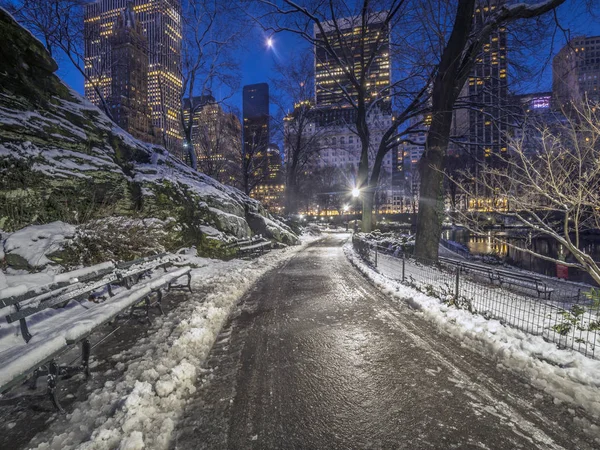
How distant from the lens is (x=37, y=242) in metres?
6.26

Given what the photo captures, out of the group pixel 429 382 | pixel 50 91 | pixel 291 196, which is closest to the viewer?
pixel 429 382

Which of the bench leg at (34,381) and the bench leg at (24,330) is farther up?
the bench leg at (24,330)

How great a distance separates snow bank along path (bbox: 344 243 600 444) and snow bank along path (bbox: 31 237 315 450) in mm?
3758

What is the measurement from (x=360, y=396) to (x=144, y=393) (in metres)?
2.18

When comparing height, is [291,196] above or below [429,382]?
above

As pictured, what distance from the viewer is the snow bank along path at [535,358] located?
2.73 m

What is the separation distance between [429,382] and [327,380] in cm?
116

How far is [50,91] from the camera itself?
9.52 meters

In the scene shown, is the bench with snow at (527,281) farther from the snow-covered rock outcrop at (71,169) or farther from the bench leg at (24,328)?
the snow-covered rock outcrop at (71,169)

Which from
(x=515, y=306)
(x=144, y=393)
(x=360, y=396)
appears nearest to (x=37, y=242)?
(x=144, y=393)

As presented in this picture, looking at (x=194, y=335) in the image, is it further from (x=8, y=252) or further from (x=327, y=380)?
(x=8, y=252)

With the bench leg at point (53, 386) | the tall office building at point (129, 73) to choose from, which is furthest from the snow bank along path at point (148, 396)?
the tall office building at point (129, 73)

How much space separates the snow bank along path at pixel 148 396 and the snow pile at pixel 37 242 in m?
3.67

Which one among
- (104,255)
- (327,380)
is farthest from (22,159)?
(327,380)
